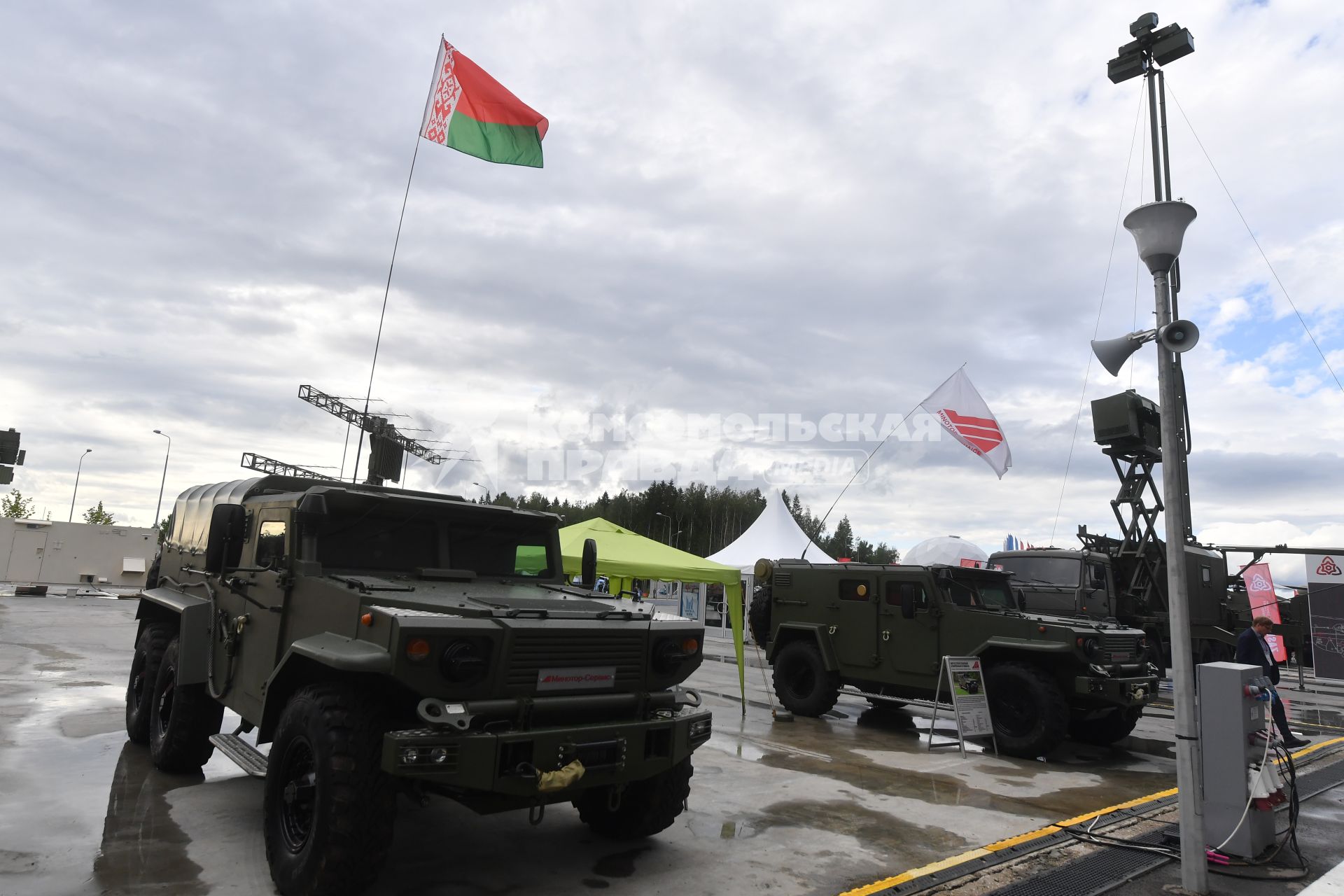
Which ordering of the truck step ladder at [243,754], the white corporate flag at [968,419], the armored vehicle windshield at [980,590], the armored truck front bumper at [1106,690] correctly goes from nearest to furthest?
the truck step ladder at [243,754]
the armored truck front bumper at [1106,690]
the armored vehicle windshield at [980,590]
the white corporate flag at [968,419]

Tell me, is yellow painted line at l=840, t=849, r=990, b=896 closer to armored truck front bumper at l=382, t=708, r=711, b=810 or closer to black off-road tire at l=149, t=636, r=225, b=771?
armored truck front bumper at l=382, t=708, r=711, b=810

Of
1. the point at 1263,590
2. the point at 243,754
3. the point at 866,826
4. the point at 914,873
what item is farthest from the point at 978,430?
the point at 243,754

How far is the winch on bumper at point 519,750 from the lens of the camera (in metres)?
3.68

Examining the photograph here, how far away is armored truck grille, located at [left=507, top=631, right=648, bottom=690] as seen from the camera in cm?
412

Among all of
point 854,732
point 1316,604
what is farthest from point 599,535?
point 1316,604

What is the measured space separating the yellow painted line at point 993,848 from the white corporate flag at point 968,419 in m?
10.8

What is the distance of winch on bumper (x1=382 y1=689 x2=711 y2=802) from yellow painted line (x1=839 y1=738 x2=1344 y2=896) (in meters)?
1.29

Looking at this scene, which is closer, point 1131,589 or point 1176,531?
point 1176,531

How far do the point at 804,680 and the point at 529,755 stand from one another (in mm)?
7714

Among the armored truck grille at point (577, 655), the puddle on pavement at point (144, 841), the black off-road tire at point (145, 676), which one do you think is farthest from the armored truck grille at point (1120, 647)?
the black off-road tire at point (145, 676)

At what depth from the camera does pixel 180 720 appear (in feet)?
19.6

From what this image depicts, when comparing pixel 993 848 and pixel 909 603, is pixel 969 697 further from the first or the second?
pixel 993 848

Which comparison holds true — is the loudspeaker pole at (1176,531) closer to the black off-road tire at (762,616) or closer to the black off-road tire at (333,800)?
the black off-road tire at (333,800)

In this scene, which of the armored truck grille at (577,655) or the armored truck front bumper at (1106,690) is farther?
the armored truck front bumper at (1106,690)
